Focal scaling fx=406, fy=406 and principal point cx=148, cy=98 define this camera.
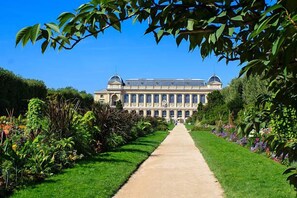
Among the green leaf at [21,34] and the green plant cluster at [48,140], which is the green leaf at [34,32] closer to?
the green leaf at [21,34]

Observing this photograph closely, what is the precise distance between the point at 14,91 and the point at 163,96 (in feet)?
383

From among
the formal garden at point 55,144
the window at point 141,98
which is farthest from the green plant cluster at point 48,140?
the window at point 141,98

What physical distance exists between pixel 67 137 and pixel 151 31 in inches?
394

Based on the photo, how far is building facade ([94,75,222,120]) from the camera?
142 m

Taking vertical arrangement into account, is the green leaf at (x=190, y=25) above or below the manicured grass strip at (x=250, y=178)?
above

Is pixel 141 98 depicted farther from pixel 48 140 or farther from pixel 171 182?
pixel 171 182

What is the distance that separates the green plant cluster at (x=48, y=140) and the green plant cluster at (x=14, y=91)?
11385 millimetres

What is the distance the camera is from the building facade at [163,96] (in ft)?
466

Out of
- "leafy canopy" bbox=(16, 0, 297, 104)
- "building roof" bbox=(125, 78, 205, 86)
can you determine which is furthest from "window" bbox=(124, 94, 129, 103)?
"leafy canopy" bbox=(16, 0, 297, 104)

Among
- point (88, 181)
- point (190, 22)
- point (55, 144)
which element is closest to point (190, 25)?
point (190, 22)

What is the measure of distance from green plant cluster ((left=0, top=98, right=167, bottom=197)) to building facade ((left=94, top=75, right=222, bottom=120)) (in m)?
125

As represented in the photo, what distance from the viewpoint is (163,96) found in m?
145

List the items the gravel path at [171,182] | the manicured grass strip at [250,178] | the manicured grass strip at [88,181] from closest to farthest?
the manicured grass strip at [88,181] < the manicured grass strip at [250,178] < the gravel path at [171,182]

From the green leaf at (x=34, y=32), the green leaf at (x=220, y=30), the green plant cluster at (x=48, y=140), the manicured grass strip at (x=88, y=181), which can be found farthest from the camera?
the green plant cluster at (x=48, y=140)
